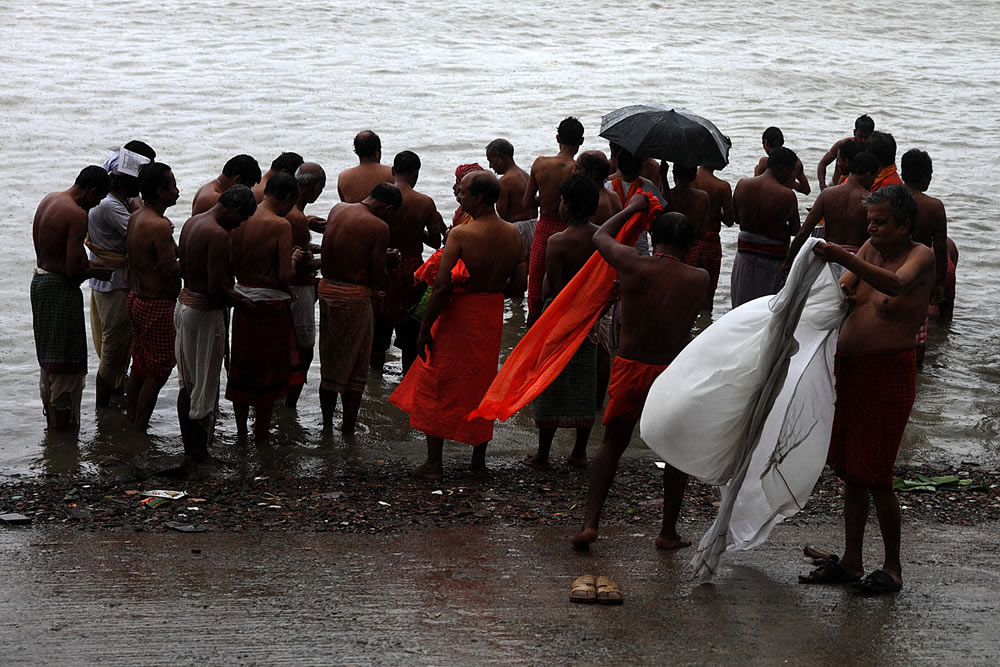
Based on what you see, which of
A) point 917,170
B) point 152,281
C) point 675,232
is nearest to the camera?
point 675,232

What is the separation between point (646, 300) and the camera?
5430mm

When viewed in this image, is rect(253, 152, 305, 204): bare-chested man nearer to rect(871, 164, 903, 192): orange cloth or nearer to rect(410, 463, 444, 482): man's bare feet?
rect(410, 463, 444, 482): man's bare feet

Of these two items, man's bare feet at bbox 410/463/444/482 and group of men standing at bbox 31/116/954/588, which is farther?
man's bare feet at bbox 410/463/444/482

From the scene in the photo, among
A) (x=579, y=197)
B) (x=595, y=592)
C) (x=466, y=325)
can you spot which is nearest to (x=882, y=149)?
(x=579, y=197)

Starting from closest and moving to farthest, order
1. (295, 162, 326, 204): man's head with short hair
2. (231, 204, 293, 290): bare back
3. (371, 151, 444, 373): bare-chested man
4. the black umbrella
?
(231, 204, 293, 290): bare back < the black umbrella < (295, 162, 326, 204): man's head with short hair < (371, 151, 444, 373): bare-chested man

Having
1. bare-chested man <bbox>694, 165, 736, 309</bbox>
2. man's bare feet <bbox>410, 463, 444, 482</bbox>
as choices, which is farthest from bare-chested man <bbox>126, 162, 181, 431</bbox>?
bare-chested man <bbox>694, 165, 736, 309</bbox>

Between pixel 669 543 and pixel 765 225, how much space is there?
417 centimetres

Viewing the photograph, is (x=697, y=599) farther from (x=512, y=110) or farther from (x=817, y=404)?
(x=512, y=110)

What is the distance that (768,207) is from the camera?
8.95 m

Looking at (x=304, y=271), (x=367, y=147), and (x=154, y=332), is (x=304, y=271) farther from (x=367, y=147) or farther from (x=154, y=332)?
(x=367, y=147)

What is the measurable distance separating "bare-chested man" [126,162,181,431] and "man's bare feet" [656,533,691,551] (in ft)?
11.0

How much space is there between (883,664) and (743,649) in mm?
525

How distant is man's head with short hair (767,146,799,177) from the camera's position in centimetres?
894

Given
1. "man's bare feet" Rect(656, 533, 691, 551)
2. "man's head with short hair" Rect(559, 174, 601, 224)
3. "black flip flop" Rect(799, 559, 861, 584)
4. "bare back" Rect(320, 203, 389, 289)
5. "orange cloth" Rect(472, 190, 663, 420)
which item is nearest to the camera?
"black flip flop" Rect(799, 559, 861, 584)
